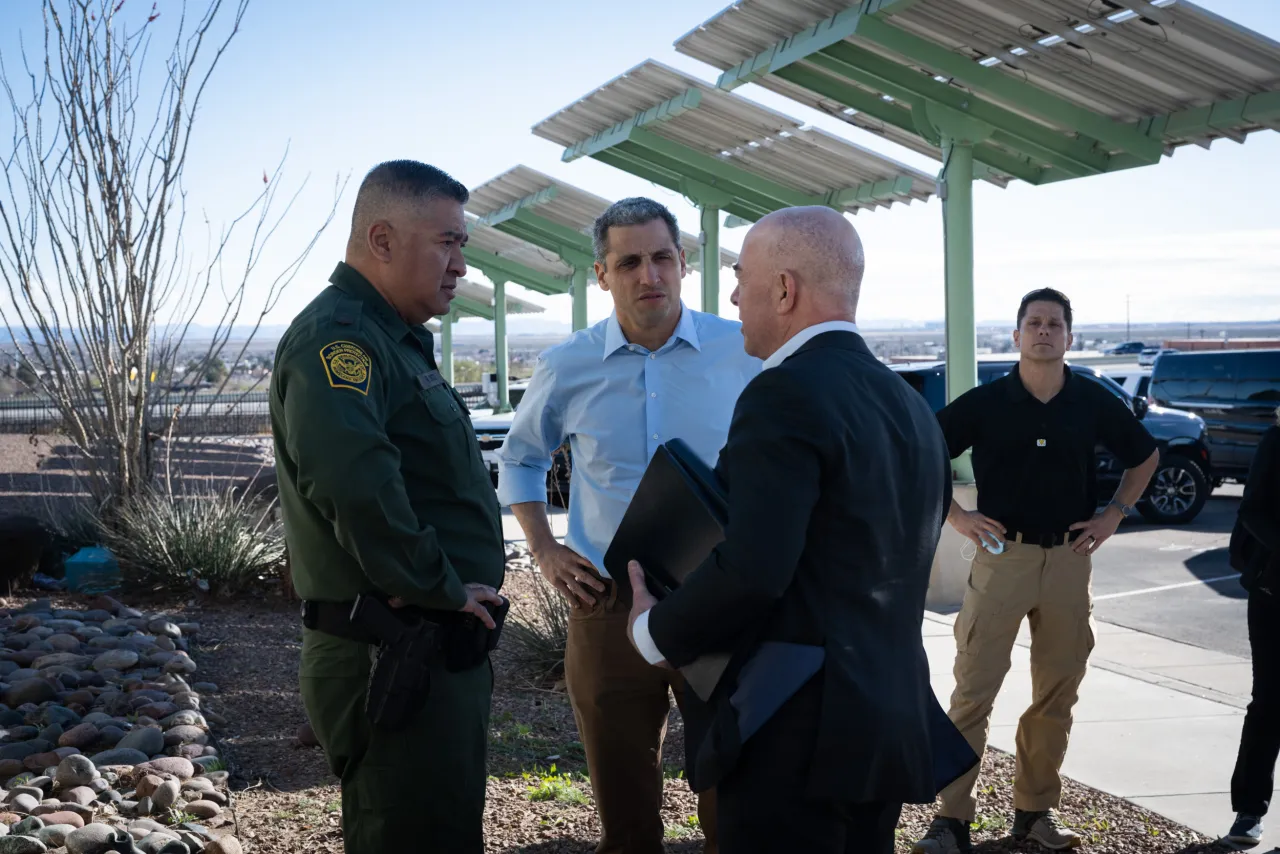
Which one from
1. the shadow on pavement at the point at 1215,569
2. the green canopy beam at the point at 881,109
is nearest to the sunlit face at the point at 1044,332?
the green canopy beam at the point at 881,109

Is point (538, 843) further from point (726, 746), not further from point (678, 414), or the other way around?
point (726, 746)

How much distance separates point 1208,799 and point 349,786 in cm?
364

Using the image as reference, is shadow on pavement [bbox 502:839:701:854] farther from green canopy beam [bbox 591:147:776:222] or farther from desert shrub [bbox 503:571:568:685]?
green canopy beam [bbox 591:147:776:222]

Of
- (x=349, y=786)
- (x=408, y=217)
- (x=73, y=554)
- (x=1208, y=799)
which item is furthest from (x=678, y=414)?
(x=73, y=554)

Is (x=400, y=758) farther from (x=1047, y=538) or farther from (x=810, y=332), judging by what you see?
(x=1047, y=538)

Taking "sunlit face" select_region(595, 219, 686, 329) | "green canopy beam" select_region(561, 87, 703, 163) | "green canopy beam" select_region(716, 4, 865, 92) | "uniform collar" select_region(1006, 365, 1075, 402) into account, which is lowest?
"uniform collar" select_region(1006, 365, 1075, 402)

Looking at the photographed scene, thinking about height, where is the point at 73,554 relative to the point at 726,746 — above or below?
below

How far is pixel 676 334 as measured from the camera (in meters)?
3.79

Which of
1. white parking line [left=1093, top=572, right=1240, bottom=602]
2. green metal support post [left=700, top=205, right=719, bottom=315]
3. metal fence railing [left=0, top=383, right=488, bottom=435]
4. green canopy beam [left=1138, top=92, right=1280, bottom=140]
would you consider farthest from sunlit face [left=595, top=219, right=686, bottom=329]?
metal fence railing [left=0, top=383, right=488, bottom=435]

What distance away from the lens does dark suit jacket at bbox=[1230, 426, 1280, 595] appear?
423 centimetres

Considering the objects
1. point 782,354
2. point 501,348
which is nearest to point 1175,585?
point 782,354

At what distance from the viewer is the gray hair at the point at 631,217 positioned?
3672 millimetres

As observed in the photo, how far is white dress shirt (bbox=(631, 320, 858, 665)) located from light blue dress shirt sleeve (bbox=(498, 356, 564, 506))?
1521 mm

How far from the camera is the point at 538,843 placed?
4.41 meters
